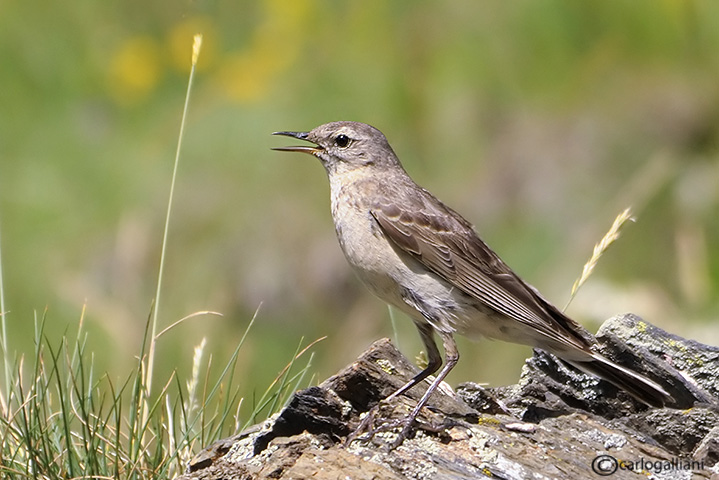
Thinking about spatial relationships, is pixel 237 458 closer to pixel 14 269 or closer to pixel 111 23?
pixel 14 269

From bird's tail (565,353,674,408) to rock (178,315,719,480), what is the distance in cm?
6

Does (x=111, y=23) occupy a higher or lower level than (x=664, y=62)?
lower

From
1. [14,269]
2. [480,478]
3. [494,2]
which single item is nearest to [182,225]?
[14,269]

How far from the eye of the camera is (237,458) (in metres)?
4.94

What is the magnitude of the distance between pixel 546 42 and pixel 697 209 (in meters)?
2.70

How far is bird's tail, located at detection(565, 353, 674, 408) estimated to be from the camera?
5.61 metres

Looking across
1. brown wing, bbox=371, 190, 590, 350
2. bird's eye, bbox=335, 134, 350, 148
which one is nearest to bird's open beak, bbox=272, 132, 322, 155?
bird's eye, bbox=335, 134, 350, 148

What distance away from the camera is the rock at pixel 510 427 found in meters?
4.77

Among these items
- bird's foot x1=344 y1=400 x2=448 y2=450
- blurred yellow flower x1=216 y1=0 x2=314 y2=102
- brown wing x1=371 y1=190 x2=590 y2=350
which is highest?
blurred yellow flower x1=216 y1=0 x2=314 y2=102

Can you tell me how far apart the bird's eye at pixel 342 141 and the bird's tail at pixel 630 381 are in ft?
7.71

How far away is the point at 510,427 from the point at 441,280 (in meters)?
1.38

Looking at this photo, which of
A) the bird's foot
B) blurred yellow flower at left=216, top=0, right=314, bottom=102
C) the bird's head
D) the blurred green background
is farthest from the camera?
blurred yellow flower at left=216, top=0, right=314, bottom=102

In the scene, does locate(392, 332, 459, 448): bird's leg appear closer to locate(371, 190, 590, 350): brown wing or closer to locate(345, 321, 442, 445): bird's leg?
locate(345, 321, 442, 445): bird's leg

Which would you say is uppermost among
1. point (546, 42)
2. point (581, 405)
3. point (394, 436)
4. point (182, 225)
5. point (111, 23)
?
point (546, 42)
